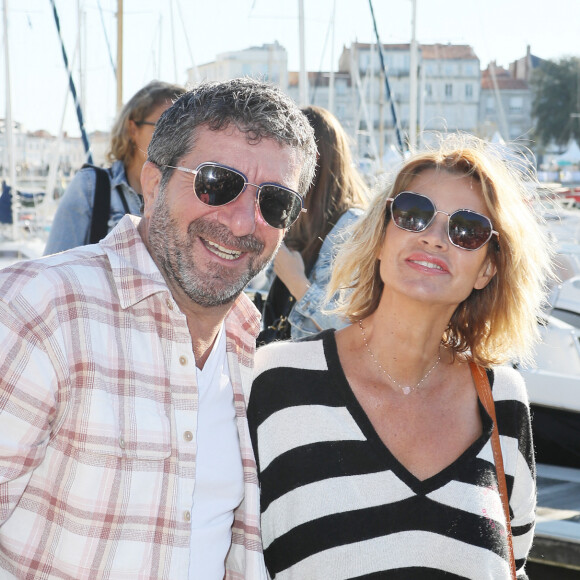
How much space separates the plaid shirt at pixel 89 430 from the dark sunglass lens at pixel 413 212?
3.03 feet

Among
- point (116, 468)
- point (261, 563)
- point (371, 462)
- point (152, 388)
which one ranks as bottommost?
point (261, 563)

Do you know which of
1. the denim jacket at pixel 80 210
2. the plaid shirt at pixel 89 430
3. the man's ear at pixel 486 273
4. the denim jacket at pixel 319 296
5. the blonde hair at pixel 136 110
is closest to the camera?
the plaid shirt at pixel 89 430

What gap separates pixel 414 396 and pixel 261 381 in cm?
52

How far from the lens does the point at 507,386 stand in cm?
242

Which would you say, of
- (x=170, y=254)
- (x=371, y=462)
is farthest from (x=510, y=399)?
(x=170, y=254)

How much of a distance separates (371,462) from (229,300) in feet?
2.11

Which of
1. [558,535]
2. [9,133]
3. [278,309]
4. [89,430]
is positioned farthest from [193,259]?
[9,133]

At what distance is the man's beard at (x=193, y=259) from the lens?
6.57 ft

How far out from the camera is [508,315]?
104 inches

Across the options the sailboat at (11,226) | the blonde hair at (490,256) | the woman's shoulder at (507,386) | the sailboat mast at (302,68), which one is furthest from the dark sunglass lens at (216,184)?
the sailboat at (11,226)

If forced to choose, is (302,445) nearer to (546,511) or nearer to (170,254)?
(170,254)

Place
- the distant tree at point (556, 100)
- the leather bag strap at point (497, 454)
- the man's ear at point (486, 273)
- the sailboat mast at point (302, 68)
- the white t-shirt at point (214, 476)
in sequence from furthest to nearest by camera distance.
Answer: the distant tree at point (556, 100)
the sailboat mast at point (302, 68)
the man's ear at point (486, 273)
the leather bag strap at point (497, 454)
the white t-shirt at point (214, 476)

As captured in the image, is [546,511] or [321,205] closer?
[321,205]

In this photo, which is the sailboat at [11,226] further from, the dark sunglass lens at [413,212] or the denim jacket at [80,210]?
the dark sunglass lens at [413,212]
